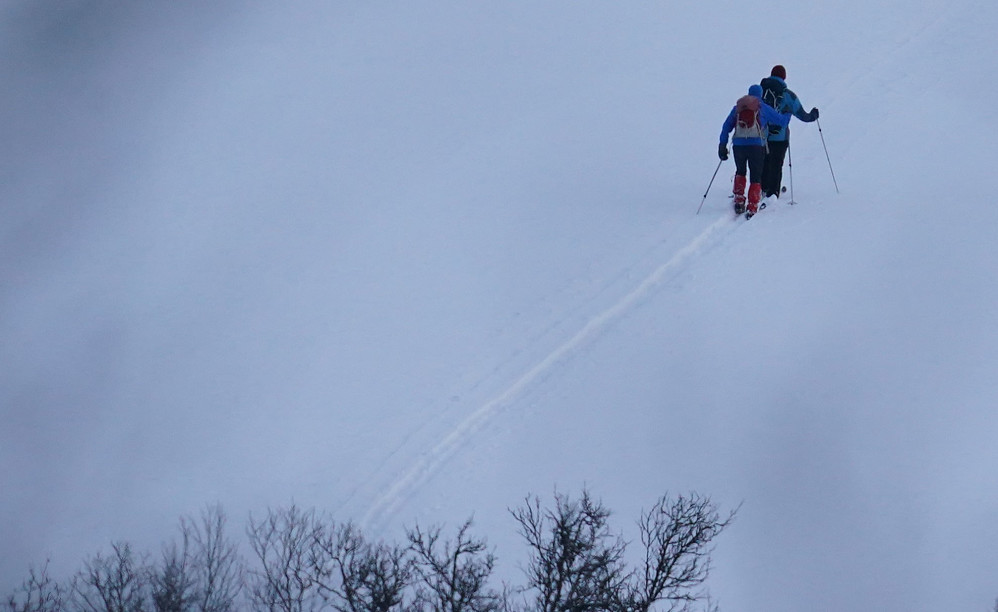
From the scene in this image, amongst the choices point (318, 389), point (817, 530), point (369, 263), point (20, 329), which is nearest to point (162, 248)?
point (20, 329)

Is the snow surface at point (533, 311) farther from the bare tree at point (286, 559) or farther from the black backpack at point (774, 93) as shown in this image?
the black backpack at point (774, 93)

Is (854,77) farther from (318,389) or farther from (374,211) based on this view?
(318,389)

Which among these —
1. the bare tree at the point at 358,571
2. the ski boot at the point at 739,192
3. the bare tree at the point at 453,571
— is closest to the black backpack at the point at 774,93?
the ski boot at the point at 739,192

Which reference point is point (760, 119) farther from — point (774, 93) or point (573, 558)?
point (573, 558)

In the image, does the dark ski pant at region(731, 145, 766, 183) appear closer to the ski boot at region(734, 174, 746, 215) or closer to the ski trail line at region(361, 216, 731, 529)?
the ski boot at region(734, 174, 746, 215)

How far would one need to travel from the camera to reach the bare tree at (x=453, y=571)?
37.4 feet

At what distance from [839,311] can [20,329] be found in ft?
42.3

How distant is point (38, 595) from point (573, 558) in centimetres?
648

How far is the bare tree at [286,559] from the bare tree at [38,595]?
7.81ft

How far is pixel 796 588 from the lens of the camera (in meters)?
11.9

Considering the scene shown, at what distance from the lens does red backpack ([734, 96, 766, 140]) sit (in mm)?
15781

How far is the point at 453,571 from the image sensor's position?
11.5 meters

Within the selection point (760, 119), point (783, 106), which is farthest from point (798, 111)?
point (760, 119)

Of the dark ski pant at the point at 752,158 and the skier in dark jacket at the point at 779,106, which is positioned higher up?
the skier in dark jacket at the point at 779,106
